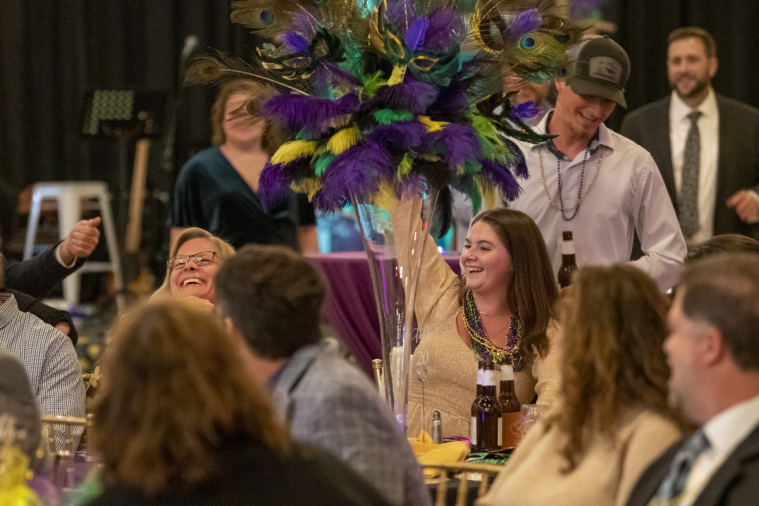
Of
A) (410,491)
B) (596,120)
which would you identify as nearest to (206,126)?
(596,120)

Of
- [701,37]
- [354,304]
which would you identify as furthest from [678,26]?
[354,304]

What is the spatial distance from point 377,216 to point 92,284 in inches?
224

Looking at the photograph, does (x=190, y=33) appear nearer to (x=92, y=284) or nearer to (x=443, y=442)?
(x=92, y=284)

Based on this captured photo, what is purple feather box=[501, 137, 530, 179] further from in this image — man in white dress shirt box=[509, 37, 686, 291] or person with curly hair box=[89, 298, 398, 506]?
person with curly hair box=[89, 298, 398, 506]

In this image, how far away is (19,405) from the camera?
178cm

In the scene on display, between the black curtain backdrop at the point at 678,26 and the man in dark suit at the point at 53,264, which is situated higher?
the black curtain backdrop at the point at 678,26

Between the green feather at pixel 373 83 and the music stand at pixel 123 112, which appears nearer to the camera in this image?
the green feather at pixel 373 83

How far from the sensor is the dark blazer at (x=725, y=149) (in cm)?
486

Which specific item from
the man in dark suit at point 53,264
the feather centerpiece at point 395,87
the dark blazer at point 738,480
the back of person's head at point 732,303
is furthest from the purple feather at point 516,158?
the man in dark suit at point 53,264

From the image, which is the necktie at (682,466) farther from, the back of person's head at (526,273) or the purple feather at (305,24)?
the back of person's head at (526,273)

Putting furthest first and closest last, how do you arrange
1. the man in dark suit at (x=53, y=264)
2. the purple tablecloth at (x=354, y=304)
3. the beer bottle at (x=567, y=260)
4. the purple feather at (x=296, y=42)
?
1. the purple tablecloth at (x=354, y=304)
2. the man in dark suit at (x=53, y=264)
3. the beer bottle at (x=567, y=260)
4. the purple feather at (x=296, y=42)

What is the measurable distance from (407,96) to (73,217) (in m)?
5.44

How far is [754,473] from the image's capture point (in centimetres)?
129

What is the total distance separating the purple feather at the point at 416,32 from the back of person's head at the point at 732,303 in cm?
90
